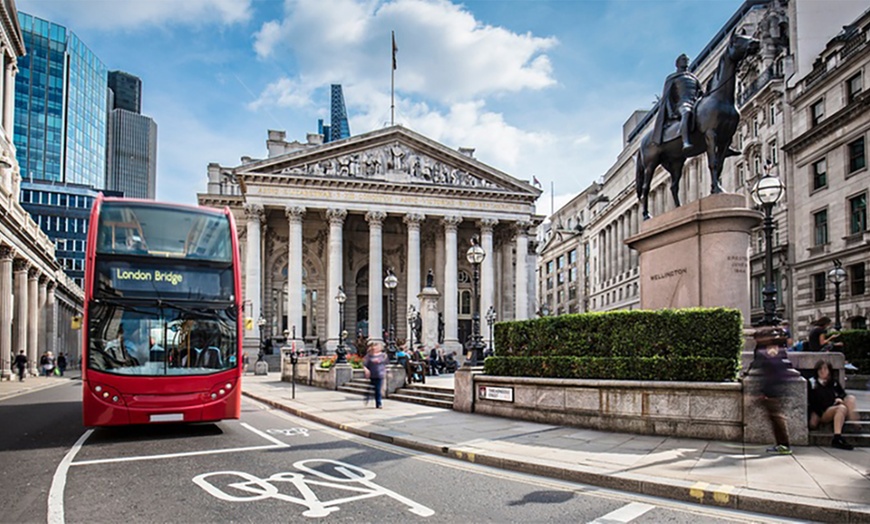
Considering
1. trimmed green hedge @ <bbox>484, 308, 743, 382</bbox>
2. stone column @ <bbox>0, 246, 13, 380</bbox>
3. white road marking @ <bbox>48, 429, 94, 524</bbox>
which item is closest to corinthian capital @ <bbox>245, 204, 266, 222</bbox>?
stone column @ <bbox>0, 246, 13, 380</bbox>

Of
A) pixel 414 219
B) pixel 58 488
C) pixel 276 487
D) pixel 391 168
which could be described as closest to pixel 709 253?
pixel 276 487

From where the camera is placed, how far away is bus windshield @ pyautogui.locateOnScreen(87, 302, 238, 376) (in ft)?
39.5

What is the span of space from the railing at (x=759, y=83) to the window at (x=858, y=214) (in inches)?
498

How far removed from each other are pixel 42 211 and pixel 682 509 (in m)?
120

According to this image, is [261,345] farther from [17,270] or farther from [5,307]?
[17,270]

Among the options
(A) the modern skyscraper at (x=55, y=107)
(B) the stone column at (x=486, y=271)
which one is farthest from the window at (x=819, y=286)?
(A) the modern skyscraper at (x=55, y=107)

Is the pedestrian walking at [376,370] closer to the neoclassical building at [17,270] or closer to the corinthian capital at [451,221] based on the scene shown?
the neoclassical building at [17,270]

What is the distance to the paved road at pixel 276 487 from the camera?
7.07 m

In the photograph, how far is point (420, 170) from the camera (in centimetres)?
Answer: 5288

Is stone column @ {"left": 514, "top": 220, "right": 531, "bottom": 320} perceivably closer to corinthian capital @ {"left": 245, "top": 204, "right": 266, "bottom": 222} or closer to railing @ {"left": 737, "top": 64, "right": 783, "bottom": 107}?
railing @ {"left": 737, "top": 64, "right": 783, "bottom": 107}

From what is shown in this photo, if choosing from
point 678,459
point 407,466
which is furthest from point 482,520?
point 678,459

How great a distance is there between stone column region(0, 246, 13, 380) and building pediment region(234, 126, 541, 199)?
16.0 meters

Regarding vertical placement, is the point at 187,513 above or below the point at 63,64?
below

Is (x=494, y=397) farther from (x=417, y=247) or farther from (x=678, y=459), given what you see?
(x=417, y=247)
